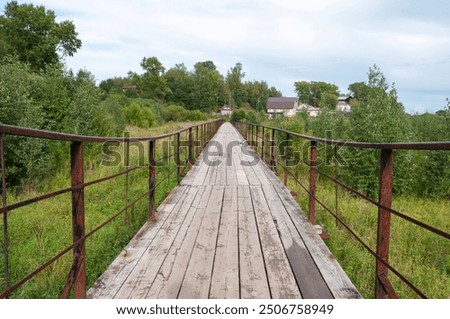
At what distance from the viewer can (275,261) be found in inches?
120

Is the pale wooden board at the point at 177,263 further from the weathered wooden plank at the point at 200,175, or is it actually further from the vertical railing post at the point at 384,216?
the weathered wooden plank at the point at 200,175

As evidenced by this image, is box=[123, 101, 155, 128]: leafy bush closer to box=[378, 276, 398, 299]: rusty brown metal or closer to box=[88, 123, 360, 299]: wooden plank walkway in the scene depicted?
box=[88, 123, 360, 299]: wooden plank walkway

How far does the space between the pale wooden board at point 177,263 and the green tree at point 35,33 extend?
4394 cm

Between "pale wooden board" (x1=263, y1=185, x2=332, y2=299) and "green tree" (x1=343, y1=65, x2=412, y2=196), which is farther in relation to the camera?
"green tree" (x1=343, y1=65, x2=412, y2=196)

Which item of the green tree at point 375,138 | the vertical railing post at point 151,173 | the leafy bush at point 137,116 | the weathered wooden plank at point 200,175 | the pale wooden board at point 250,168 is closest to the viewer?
the vertical railing post at point 151,173

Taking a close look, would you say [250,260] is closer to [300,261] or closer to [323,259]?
[300,261]

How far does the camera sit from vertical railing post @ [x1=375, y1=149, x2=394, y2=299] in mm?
2299

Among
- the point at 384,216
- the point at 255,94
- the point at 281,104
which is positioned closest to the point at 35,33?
the point at 384,216

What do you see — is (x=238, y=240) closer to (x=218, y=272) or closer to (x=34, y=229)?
(x=218, y=272)

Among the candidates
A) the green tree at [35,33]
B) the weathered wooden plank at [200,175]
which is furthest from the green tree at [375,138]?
the green tree at [35,33]

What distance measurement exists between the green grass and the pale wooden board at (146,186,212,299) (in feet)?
5.03

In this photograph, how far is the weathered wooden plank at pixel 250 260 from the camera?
2.50 m

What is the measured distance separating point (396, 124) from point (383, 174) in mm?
12335

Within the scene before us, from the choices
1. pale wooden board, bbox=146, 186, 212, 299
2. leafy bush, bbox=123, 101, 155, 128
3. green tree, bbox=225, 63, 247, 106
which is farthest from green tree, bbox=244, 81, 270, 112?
pale wooden board, bbox=146, 186, 212, 299
